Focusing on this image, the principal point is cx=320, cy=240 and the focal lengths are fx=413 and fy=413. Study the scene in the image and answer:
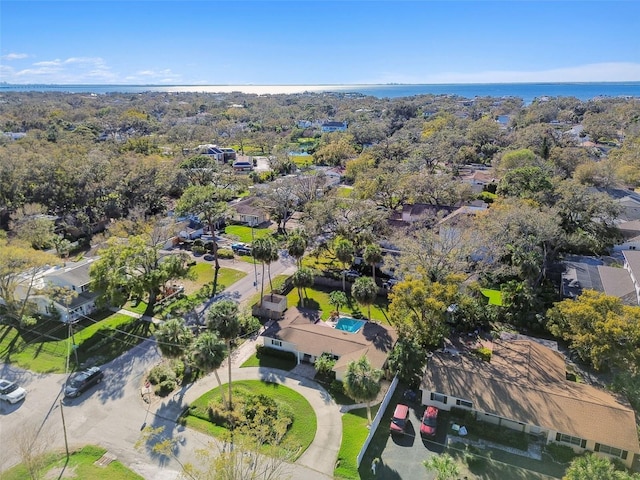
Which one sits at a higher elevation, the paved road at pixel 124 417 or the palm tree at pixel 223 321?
the palm tree at pixel 223 321

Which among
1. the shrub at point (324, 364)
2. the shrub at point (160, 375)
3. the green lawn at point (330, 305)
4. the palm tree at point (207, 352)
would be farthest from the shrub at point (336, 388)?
the shrub at point (160, 375)

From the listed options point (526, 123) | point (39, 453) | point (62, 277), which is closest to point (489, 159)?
point (526, 123)

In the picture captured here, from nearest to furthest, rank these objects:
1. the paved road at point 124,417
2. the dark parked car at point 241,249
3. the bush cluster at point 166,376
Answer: the paved road at point 124,417, the bush cluster at point 166,376, the dark parked car at point 241,249

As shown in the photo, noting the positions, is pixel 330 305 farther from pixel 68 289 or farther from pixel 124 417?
pixel 68 289

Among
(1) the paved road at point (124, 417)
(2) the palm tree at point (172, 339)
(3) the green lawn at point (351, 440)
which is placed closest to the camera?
(3) the green lawn at point (351, 440)

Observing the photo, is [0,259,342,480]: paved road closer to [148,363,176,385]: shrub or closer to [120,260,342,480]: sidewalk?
[120,260,342,480]: sidewalk

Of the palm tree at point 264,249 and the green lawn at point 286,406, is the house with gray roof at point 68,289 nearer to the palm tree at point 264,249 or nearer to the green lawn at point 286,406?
the palm tree at point 264,249

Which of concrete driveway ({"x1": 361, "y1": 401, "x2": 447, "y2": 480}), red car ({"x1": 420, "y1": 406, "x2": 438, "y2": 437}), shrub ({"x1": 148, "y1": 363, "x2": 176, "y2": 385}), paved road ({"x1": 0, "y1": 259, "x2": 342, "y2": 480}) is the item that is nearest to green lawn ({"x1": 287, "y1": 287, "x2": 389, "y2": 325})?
paved road ({"x1": 0, "y1": 259, "x2": 342, "y2": 480})
